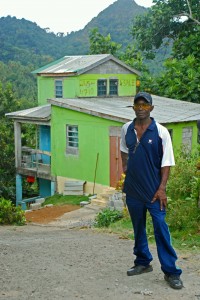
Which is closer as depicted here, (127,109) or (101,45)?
(127,109)

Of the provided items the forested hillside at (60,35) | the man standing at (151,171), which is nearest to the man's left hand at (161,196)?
the man standing at (151,171)

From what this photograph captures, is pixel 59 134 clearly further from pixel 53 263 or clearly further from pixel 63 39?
pixel 63 39

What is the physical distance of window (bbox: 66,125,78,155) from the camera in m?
21.1

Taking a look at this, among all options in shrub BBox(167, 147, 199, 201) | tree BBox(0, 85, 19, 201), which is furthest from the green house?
shrub BBox(167, 147, 199, 201)

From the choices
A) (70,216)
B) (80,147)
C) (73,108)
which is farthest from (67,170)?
(70,216)

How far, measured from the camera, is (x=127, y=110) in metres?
20.3

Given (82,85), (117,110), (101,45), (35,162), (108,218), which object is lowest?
(35,162)

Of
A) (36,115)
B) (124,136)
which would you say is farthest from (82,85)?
(124,136)

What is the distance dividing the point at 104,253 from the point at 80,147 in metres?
14.2

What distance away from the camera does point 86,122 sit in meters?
20.4

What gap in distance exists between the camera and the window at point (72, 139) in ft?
69.3

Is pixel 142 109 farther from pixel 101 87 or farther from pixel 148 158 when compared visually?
pixel 101 87

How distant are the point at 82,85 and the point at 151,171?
20.2 meters

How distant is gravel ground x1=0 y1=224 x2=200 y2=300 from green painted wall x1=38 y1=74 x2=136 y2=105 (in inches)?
699
